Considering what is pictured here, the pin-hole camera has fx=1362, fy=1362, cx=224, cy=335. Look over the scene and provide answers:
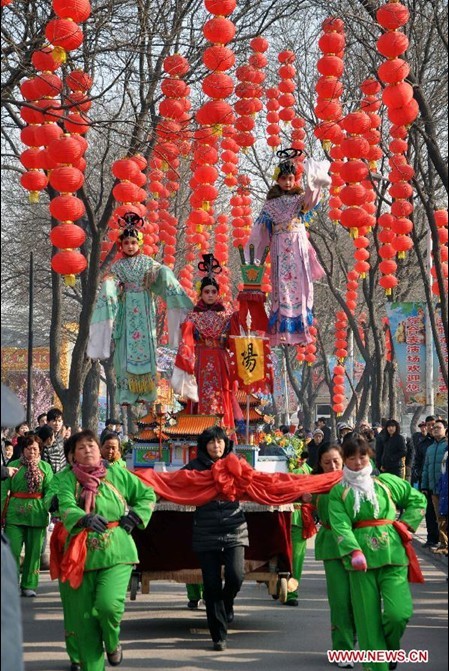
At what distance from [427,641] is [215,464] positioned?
2126 mm

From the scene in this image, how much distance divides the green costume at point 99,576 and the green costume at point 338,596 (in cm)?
132

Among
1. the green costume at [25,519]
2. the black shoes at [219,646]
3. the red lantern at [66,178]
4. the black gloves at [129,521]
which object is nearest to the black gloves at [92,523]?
the black gloves at [129,521]

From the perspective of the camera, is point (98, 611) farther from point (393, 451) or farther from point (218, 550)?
point (393, 451)

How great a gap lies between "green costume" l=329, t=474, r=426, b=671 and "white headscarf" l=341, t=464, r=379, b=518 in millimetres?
24

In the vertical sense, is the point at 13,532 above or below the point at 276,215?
below

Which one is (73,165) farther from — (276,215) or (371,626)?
(371,626)

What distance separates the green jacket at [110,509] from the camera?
8.79 meters

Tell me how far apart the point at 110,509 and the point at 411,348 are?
1751cm

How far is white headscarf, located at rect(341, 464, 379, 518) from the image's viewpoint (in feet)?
28.8

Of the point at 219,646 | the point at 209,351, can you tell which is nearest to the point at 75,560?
the point at 219,646

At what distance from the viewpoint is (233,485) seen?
1028 cm

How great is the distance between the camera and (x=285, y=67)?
19.8 meters

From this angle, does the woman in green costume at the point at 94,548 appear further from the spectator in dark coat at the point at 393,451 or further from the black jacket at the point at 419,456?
the spectator in dark coat at the point at 393,451

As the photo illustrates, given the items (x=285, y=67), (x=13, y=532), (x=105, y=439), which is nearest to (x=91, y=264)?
(x=285, y=67)
